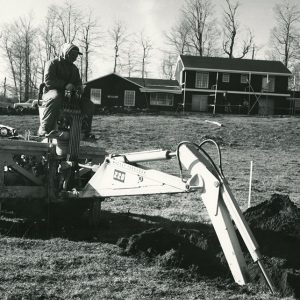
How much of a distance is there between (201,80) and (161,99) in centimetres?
434

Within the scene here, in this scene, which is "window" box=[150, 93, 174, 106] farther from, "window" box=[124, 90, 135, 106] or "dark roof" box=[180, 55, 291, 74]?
"dark roof" box=[180, 55, 291, 74]

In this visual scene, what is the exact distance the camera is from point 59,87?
820cm

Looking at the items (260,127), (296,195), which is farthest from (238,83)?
(296,195)

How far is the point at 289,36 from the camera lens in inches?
2825

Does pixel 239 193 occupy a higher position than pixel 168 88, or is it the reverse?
pixel 168 88

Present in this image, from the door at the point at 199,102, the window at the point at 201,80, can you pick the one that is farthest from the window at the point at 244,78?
the door at the point at 199,102

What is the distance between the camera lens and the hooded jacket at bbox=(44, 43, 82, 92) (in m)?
8.20

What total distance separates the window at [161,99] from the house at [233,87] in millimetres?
1368

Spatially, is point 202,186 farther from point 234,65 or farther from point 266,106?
point 234,65

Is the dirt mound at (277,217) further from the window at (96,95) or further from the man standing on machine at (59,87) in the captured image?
the window at (96,95)

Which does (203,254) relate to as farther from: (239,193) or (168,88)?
(168,88)

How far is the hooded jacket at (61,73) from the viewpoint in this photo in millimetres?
8195

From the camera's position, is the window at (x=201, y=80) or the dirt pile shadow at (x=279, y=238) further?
the window at (x=201, y=80)

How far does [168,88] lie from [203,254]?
146 ft
